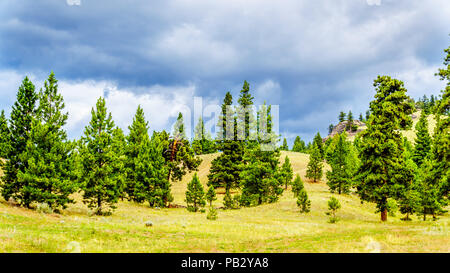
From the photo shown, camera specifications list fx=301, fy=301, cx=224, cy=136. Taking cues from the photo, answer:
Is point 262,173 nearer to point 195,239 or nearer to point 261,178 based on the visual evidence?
point 261,178

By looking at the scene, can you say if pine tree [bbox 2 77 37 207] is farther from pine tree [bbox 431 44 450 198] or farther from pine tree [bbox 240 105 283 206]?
pine tree [bbox 431 44 450 198]

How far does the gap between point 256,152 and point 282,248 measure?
3385 cm

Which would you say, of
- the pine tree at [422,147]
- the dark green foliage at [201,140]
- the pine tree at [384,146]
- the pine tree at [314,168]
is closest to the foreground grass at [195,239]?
the pine tree at [384,146]

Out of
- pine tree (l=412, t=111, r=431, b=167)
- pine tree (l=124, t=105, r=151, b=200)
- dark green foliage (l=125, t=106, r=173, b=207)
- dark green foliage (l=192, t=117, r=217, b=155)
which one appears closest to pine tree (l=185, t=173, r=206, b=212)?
dark green foliage (l=125, t=106, r=173, b=207)

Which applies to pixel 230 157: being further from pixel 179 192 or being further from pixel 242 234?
pixel 242 234

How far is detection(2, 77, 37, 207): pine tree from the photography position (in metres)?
29.8

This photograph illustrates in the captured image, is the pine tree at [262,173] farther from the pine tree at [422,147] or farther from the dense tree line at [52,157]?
the pine tree at [422,147]

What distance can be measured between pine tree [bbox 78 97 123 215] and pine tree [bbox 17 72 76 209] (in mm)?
2877

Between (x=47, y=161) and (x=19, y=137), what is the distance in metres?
5.05

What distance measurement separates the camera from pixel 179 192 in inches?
2753

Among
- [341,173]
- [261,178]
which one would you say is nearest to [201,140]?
[341,173]

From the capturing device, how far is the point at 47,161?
1128 inches

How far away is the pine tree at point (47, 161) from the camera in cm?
2755
